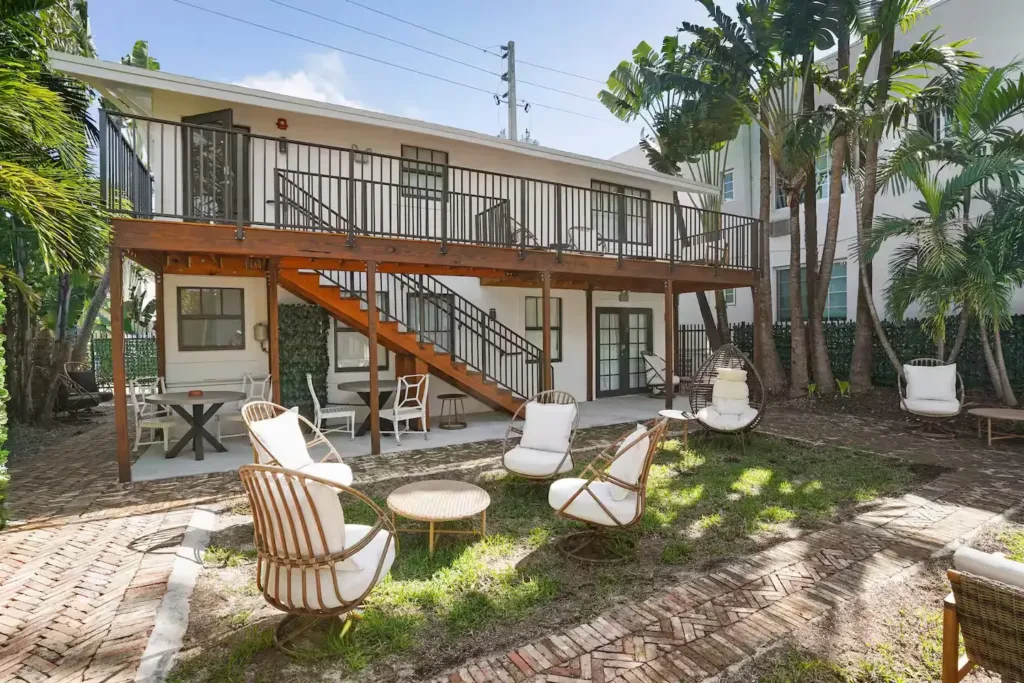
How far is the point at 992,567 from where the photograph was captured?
2.05 metres

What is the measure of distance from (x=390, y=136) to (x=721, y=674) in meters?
9.58

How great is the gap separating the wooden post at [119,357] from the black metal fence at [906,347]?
12229 millimetres

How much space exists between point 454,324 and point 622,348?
16.8 ft

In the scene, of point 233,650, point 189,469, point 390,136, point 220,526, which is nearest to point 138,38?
point 390,136

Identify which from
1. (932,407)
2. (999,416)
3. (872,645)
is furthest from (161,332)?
(999,416)

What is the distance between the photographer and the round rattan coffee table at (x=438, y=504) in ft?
12.2

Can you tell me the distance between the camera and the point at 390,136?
9688 millimetres

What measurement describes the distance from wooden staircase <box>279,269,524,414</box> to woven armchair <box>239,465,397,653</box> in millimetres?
5679

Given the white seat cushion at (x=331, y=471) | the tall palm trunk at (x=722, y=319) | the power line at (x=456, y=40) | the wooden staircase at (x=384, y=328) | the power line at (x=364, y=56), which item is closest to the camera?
the white seat cushion at (x=331, y=471)

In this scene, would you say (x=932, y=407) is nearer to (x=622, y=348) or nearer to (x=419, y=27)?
(x=622, y=348)

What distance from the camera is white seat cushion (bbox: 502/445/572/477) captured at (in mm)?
5004

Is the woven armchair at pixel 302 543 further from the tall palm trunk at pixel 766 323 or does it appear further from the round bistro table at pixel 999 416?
the tall palm trunk at pixel 766 323

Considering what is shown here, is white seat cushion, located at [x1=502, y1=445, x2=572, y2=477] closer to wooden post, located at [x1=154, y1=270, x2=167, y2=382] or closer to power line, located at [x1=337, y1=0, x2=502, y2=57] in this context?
wooden post, located at [x1=154, y1=270, x2=167, y2=382]

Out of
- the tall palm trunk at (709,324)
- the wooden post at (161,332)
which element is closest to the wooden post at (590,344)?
the tall palm trunk at (709,324)
